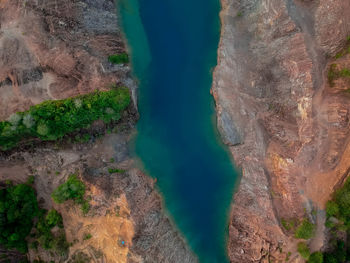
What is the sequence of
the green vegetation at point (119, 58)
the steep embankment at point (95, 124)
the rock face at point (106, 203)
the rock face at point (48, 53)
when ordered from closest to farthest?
the rock face at point (48, 53) < the steep embankment at point (95, 124) < the rock face at point (106, 203) < the green vegetation at point (119, 58)

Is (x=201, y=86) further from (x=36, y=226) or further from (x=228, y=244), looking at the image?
(x=36, y=226)

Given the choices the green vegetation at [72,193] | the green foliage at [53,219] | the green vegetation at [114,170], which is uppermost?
the green vegetation at [114,170]

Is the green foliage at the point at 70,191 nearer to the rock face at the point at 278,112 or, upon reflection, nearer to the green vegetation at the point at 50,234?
the green vegetation at the point at 50,234

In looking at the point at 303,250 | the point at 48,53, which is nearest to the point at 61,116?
the point at 48,53

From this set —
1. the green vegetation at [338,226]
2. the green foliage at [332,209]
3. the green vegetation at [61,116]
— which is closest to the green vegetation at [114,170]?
the green vegetation at [61,116]

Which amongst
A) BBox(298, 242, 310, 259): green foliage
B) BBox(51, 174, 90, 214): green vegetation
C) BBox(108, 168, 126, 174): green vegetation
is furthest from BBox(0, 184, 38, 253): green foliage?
BBox(298, 242, 310, 259): green foliage

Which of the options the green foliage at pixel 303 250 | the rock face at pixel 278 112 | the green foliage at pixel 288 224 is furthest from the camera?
the green foliage at pixel 288 224

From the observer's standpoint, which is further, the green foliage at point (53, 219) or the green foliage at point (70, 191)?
the green foliage at point (53, 219)

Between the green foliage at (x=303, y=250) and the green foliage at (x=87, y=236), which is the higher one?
the green foliage at (x=87, y=236)
